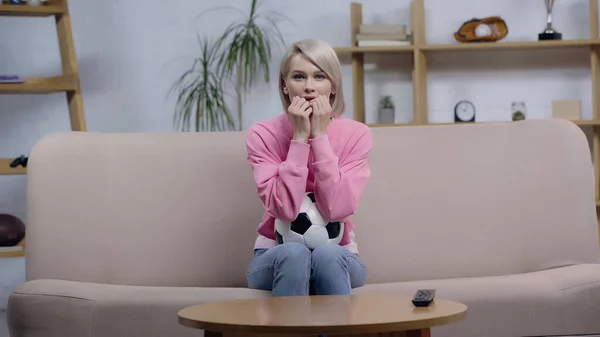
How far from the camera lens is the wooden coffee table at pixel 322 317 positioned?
5.25 feet

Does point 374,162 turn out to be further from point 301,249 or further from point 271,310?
point 271,310

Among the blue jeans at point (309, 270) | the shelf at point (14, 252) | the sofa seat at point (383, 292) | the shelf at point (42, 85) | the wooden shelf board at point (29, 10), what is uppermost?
the wooden shelf board at point (29, 10)

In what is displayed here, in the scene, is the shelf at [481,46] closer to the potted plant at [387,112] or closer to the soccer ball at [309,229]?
the potted plant at [387,112]

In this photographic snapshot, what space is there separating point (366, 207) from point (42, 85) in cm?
210

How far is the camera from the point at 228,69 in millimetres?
5031

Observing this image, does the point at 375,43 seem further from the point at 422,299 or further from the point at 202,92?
the point at 422,299

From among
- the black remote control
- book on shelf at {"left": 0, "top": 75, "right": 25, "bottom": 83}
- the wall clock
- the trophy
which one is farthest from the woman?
the trophy

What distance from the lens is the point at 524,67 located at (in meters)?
5.11

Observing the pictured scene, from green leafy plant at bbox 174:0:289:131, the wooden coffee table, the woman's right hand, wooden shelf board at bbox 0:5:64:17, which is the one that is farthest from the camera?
green leafy plant at bbox 174:0:289:131

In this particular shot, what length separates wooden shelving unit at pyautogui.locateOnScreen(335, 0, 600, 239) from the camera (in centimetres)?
487

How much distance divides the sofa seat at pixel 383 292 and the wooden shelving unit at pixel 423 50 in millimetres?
2439

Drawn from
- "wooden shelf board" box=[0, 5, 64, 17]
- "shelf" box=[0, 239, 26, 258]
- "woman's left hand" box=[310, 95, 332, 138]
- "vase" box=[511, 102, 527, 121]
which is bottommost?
"shelf" box=[0, 239, 26, 258]

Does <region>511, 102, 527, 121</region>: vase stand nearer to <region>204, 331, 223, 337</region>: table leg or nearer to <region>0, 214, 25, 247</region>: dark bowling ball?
<region>0, 214, 25, 247</region>: dark bowling ball

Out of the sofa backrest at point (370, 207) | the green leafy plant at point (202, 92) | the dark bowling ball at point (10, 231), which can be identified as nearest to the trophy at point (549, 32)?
the green leafy plant at point (202, 92)
